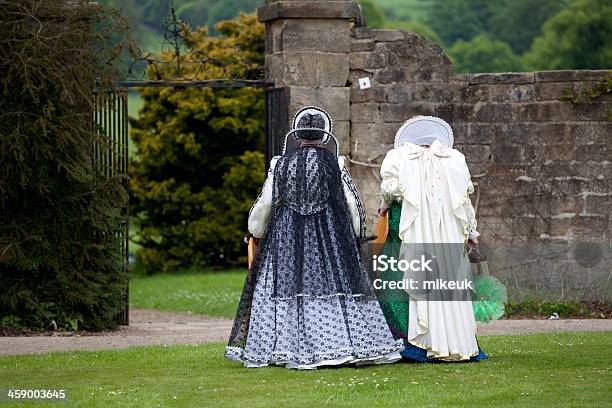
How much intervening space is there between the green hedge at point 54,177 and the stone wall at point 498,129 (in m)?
1.89

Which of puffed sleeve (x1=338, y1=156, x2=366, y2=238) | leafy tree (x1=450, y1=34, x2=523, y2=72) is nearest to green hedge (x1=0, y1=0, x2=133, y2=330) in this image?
puffed sleeve (x1=338, y1=156, x2=366, y2=238)

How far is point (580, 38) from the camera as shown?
49.0 m

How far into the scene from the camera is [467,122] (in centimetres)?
1181

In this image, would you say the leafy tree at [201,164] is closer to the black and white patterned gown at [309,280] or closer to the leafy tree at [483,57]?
the black and white patterned gown at [309,280]

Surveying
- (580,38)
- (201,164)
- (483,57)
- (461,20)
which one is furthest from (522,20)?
(201,164)

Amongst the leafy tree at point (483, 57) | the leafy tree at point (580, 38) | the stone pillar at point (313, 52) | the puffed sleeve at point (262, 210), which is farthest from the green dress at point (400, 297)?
the leafy tree at point (483, 57)

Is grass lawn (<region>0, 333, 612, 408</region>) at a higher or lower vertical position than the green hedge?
lower

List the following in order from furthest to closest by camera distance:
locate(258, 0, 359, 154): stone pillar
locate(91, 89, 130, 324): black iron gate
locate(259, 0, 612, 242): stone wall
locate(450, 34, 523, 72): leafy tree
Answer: locate(450, 34, 523, 72): leafy tree < locate(259, 0, 612, 242): stone wall < locate(258, 0, 359, 154): stone pillar < locate(91, 89, 130, 324): black iron gate

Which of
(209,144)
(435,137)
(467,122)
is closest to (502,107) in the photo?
(467,122)

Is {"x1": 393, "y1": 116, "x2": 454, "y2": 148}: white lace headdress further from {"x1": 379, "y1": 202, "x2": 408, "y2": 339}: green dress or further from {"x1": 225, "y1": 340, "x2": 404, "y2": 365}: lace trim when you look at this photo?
{"x1": 225, "y1": 340, "x2": 404, "y2": 365}: lace trim

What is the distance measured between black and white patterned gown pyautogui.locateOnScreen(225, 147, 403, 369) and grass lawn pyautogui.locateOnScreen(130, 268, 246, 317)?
6.13m

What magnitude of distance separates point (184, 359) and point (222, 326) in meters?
3.48

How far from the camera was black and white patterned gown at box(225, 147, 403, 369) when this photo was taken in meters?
7.95

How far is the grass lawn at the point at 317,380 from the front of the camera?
6.71 m
